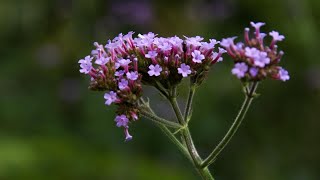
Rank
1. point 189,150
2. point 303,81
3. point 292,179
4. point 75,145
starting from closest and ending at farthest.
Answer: point 189,150, point 292,179, point 75,145, point 303,81

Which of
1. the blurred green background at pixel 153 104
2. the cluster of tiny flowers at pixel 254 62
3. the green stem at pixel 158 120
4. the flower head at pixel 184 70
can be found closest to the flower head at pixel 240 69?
the cluster of tiny flowers at pixel 254 62

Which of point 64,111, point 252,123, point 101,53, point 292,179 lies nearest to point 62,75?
point 64,111

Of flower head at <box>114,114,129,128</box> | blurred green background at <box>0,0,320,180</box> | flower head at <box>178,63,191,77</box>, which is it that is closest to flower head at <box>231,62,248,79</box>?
flower head at <box>178,63,191,77</box>

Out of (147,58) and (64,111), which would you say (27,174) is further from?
(147,58)

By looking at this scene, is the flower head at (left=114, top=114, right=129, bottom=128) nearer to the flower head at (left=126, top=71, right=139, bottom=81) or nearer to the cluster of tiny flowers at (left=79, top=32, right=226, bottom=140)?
the cluster of tiny flowers at (left=79, top=32, right=226, bottom=140)

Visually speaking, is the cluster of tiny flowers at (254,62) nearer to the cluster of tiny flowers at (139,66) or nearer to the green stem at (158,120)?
the cluster of tiny flowers at (139,66)

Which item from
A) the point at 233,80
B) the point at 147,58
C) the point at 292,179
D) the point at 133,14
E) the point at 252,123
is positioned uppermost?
the point at 133,14
